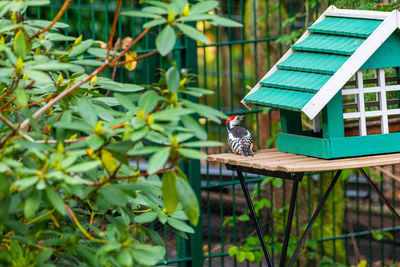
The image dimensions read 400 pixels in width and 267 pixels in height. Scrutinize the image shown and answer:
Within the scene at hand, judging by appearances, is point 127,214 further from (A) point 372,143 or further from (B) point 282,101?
(A) point 372,143

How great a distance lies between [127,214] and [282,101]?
118 centimetres

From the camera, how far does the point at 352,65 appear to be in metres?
2.95

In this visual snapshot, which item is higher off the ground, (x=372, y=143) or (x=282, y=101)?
(x=282, y=101)

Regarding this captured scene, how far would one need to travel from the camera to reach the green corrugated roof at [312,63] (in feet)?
9.87

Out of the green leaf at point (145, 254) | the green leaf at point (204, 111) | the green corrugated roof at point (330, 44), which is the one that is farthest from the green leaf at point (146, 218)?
the green corrugated roof at point (330, 44)

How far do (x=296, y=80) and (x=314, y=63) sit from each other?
121 mm

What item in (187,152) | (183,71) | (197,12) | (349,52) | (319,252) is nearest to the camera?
(187,152)

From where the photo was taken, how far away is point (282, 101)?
121 inches

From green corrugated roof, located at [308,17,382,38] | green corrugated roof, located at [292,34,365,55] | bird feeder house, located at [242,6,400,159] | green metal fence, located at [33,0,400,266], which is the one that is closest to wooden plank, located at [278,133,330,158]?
bird feeder house, located at [242,6,400,159]

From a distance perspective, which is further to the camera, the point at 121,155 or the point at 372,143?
the point at 372,143

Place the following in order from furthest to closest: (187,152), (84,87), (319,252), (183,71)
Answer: (319,252) → (183,71) → (84,87) → (187,152)

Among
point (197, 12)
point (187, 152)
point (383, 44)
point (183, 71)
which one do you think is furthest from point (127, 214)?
point (183, 71)

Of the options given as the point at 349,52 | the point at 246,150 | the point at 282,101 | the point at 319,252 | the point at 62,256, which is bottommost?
the point at 319,252

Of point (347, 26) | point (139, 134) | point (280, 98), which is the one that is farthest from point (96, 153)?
point (347, 26)
